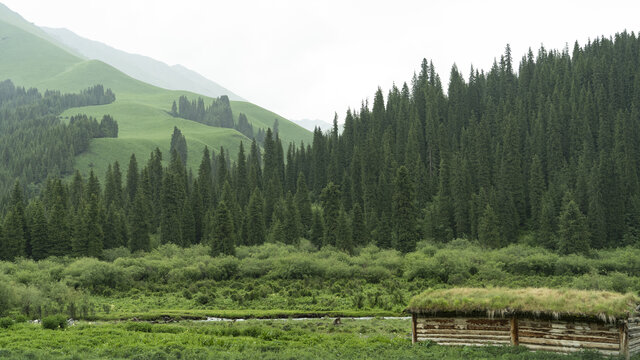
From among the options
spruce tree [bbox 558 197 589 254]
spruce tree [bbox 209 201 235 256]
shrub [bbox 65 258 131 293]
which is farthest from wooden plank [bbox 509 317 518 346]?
spruce tree [bbox 558 197 589 254]

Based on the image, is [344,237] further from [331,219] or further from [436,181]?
[436,181]

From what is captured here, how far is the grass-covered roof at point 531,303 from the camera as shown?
2740 centimetres

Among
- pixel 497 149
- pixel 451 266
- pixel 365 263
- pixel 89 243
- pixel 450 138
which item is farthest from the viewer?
pixel 450 138

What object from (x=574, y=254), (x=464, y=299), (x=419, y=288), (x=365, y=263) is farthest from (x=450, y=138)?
(x=464, y=299)

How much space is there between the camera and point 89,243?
10119 centimetres

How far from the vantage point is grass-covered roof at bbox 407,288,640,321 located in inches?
1079

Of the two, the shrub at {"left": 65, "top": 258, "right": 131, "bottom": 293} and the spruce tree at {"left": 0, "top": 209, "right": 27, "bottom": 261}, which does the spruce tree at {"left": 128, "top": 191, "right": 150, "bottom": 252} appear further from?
the shrub at {"left": 65, "top": 258, "right": 131, "bottom": 293}

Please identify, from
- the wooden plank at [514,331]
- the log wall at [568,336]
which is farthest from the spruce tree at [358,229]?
the log wall at [568,336]

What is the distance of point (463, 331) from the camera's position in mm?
31391

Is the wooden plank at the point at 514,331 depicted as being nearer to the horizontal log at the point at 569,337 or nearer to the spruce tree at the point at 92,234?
the horizontal log at the point at 569,337

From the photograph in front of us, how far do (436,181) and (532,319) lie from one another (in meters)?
111

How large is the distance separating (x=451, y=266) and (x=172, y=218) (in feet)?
226

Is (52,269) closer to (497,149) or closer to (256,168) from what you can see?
(256,168)

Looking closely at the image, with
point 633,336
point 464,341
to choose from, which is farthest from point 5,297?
point 633,336
